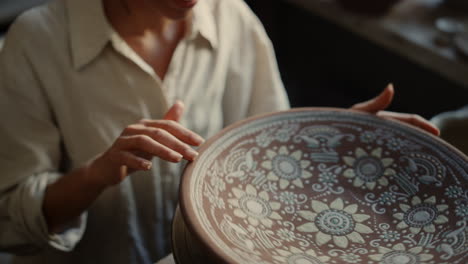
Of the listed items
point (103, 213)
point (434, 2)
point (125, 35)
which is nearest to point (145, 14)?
point (125, 35)

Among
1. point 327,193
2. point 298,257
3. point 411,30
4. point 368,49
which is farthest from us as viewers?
point 368,49

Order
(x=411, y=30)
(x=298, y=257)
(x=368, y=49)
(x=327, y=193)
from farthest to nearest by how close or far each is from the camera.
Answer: (x=368, y=49) → (x=411, y=30) → (x=327, y=193) → (x=298, y=257)

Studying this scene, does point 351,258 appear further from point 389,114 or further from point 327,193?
point 389,114

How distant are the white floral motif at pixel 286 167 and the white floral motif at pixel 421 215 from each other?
0.14 m

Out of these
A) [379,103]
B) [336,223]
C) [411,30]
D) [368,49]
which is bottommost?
[368,49]

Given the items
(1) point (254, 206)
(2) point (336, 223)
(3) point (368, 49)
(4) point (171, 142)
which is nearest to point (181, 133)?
(4) point (171, 142)

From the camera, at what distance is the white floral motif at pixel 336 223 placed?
688 mm

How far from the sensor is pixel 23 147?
0.79m

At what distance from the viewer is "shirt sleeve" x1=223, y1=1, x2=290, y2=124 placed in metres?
0.93

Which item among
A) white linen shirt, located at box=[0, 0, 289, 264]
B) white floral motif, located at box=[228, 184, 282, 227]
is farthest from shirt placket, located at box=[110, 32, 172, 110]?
white floral motif, located at box=[228, 184, 282, 227]

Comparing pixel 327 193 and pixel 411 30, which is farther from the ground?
pixel 327 193

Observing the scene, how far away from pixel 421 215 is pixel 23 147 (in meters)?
0.57

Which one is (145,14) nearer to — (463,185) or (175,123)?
(175,123)

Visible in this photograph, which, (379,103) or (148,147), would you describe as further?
(379,103)
